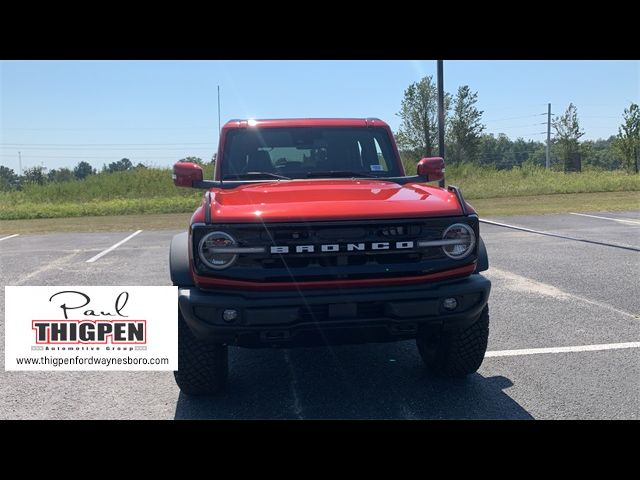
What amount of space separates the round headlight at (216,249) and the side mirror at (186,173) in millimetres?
1243

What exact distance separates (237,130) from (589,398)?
11.1ft

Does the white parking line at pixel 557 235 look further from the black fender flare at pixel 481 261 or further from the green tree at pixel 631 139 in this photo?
the green tree at pixel 631 139

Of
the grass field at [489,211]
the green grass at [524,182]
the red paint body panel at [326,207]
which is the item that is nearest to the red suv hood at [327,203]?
the red paint body panel at [326,207]

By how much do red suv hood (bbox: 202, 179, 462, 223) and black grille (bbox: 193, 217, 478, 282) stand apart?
53 mm

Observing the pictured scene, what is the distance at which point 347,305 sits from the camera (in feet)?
10.3

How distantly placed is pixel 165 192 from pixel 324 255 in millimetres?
26840

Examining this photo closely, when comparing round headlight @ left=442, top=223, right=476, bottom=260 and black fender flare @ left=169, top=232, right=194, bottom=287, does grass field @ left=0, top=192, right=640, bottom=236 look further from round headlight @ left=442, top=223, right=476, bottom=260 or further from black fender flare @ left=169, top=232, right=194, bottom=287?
round headlight @ left=442, top=223, right=476, bottom=260

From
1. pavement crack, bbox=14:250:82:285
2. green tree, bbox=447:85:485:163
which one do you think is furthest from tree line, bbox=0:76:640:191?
pavement crack, bbox=14:250:82:285

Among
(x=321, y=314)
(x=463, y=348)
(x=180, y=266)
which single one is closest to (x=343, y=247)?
(x=321, y=314)

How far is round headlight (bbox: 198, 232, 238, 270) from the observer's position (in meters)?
3.21

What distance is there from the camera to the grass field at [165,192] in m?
22.3

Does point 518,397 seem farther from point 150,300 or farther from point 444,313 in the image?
point 150,300
